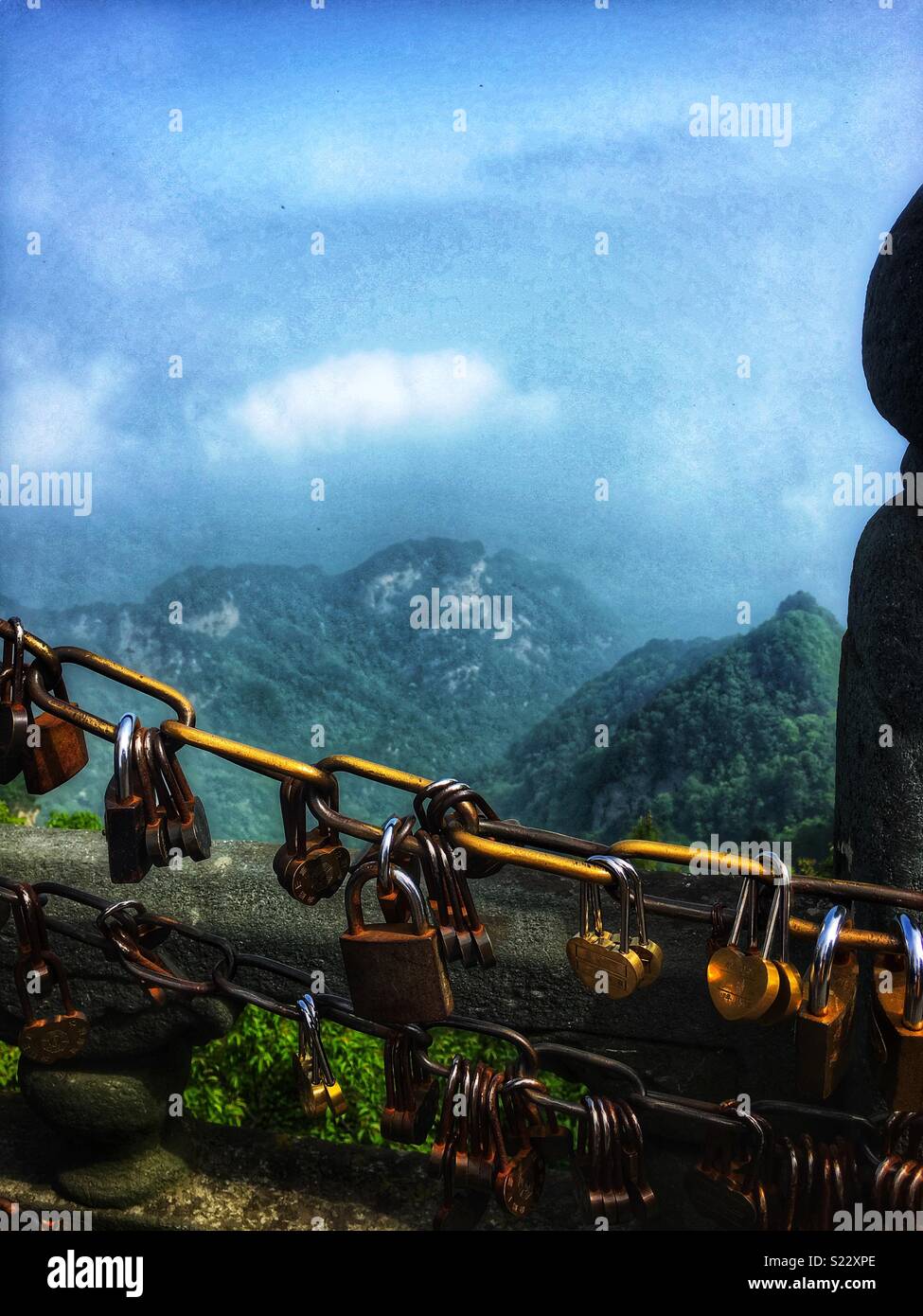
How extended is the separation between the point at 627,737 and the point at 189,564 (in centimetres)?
429

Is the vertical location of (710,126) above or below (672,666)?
above

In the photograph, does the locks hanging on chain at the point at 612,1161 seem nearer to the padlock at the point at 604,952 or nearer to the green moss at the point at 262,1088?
the padlock at the point at 604,952

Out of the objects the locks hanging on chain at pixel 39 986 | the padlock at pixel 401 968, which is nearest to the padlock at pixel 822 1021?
the padlock at pixel 401 968

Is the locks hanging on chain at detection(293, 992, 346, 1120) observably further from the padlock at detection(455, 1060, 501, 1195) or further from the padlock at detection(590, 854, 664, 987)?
the padlock at detection(590, 854, 664, 987)

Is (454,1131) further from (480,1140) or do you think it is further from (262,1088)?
(262,1088)

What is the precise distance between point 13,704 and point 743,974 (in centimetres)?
84

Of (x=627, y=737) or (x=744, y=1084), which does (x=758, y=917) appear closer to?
(x=744, y=1084)

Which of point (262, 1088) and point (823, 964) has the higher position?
point (823, 964)

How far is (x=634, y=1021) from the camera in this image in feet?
5.47

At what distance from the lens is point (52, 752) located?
1.35 meters

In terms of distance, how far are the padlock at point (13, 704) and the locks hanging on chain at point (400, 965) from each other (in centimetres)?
45

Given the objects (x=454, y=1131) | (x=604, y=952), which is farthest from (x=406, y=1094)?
(x=604, y=952)

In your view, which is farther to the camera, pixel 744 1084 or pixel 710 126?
pixel 710 126
